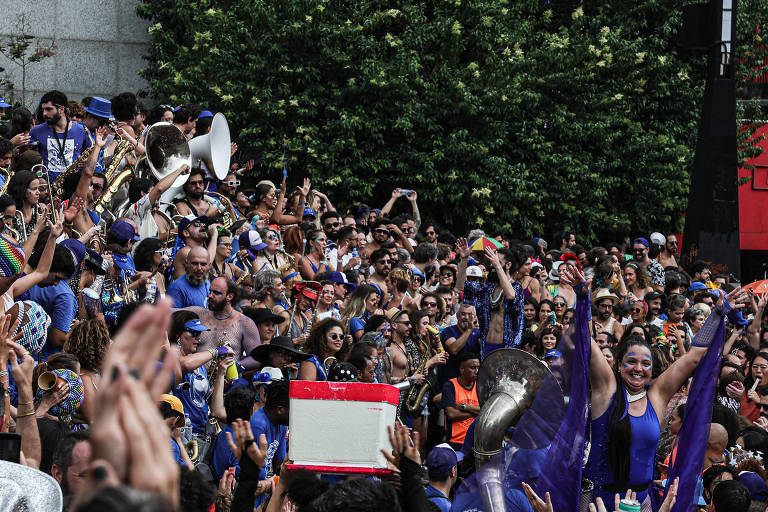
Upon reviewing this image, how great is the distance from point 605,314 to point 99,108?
19.5 ft

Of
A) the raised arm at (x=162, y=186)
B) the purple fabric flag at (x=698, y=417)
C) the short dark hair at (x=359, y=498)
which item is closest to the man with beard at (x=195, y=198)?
the raised arm at (x=162, y=186)

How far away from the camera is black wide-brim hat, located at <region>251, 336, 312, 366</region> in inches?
308

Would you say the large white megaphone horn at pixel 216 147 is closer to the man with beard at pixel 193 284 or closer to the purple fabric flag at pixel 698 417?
the man with beard at pixel 193 284

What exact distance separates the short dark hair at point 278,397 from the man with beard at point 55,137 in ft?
17.6

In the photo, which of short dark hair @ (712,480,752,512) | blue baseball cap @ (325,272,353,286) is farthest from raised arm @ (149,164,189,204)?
short dark hair @ (712,480,752,512)

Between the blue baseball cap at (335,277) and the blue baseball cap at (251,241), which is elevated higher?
the blue baseball cap at (251,241)

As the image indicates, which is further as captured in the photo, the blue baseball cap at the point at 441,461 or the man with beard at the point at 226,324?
the man with beard at the point at 226,324

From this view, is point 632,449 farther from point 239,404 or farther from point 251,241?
point 251,241

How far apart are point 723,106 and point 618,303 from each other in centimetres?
884

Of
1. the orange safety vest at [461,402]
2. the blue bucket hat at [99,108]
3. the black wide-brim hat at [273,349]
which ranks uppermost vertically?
the blue bucket hat at [99,108]

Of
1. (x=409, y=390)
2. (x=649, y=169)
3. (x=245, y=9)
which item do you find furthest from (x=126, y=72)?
(x=409, y=390)

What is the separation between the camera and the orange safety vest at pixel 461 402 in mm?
9180

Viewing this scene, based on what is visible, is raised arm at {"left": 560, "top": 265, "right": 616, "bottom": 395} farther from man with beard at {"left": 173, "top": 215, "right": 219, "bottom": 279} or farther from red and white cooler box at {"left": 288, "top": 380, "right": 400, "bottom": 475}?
man with beard at {"left": 173, "top": 215, "right": 219, "bottom": 279}

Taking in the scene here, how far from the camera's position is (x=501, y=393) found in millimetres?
7301
